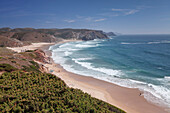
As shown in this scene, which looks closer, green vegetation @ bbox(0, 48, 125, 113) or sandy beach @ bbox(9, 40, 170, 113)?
green vegetation @ bbox(0, 48, 125, 113)

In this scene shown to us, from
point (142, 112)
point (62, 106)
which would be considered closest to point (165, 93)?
point (142, 112)

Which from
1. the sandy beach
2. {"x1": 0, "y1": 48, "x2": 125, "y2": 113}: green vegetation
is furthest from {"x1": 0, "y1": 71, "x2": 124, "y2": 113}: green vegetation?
the sandy beach

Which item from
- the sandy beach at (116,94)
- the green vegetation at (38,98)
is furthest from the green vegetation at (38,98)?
the sandy beach at (116,94)

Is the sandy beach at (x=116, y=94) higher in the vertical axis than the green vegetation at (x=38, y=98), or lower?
lower

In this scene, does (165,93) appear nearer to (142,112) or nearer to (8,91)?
(142,112)

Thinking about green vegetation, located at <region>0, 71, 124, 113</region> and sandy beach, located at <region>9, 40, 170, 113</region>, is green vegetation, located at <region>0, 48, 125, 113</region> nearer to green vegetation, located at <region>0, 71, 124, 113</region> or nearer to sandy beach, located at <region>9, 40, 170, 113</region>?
green vegetation, located at <region>0, 71, 124, 113</region>

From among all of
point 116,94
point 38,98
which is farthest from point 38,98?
point 116,94

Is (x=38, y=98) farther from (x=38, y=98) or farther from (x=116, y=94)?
(x=116, y=94)

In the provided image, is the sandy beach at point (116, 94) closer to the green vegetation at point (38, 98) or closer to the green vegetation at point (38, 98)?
the green vegetation at point (38, 98)
